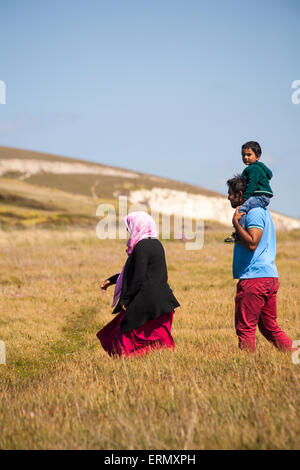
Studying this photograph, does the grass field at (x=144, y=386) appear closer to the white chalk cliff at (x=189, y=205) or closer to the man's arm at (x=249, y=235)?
the man's arm at (x=249, y=235)

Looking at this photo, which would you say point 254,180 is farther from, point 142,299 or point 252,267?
point 142,299

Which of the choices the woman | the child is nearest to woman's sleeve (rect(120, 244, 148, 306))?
the woman

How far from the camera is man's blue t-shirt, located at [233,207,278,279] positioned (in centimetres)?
517

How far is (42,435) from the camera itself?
3.42 m

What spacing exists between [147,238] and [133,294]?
759 millimetres

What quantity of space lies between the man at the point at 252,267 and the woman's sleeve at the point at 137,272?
1176 mm

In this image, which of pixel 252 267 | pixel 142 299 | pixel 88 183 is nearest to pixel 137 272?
pixel 142 299

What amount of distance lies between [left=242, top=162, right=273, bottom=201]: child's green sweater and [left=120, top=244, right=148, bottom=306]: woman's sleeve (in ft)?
4.92

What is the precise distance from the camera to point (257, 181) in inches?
204

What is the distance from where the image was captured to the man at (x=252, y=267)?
5.15m

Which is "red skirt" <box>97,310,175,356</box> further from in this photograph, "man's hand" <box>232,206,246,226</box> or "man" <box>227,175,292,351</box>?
"man's hand" <box>232,206,246,226</box>

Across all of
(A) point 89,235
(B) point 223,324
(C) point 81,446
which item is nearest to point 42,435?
(C) point 81,446

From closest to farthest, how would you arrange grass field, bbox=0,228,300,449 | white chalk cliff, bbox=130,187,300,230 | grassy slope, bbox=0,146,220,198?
grass field, bbox=0,228,300,449 → white chalk cliff, bbox=130,187,300,230 → grassy slope, bbox=0,146,220,198
